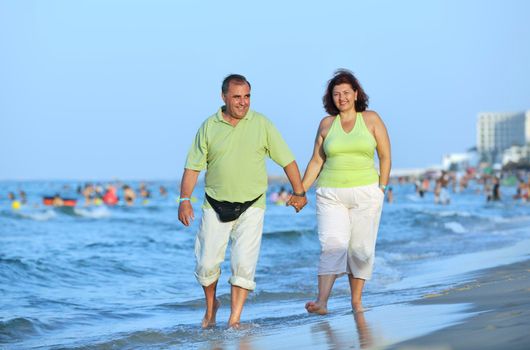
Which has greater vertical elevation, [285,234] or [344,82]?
[344,82]

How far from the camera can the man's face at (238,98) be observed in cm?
656

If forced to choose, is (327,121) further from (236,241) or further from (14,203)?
(14,203)

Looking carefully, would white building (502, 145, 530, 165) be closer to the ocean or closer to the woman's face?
the ocean

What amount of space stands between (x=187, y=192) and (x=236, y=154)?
45cm

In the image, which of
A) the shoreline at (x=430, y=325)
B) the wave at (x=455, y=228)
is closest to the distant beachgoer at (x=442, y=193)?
the wave at (x=455, y=228)

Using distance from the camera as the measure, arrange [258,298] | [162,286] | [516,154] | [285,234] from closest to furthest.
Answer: [258,298] < [162,286] < [285,234] < [516,154]

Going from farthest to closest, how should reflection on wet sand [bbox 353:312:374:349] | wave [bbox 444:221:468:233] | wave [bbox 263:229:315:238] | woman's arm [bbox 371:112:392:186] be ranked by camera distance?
1. wave [bbox 444:221:468:233]
2. wave [bbox 263:229:315:238]
3. woman's arm [bbox 371:112:392:186]
4. reflection on wet sand [bbox 353:312:374:349]

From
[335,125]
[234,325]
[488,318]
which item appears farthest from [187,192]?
[488,318]

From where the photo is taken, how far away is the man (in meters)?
6.66

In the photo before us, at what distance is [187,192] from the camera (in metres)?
6.77

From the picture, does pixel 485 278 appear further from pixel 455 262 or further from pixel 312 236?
pixel 312 236

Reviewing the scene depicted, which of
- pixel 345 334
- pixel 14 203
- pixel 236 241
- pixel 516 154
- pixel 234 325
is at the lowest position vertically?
pixel 516 154

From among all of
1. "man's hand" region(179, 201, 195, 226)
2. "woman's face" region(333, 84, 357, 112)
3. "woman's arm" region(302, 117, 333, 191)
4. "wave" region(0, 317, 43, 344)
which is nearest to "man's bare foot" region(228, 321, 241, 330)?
"man's hand" region(179, 201, 195, 226)

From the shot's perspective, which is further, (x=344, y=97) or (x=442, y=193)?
(x=442, y=193)
